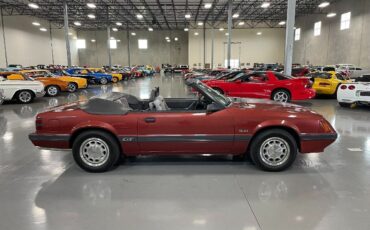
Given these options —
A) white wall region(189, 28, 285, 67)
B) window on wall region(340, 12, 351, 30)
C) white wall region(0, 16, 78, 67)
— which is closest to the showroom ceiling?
white wall region(0, 16, 78, 67)

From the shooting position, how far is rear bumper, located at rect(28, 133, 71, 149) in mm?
4176

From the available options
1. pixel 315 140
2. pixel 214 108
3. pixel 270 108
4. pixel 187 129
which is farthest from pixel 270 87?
pixel 187 129

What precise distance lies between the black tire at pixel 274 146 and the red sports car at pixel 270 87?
7.02 m

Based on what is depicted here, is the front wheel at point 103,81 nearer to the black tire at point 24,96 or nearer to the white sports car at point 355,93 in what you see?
the black tire at point 24,96

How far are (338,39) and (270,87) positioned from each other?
22.0m

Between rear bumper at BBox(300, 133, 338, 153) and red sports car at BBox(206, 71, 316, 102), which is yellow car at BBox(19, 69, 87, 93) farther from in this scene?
rear bumper at BBox(300, 133, 338, 153)

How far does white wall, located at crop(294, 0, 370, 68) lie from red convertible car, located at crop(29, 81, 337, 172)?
23678 mm

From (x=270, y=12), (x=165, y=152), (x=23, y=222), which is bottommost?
(x=23, y=222)

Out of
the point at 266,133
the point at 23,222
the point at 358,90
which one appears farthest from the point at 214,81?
the point at 23,222

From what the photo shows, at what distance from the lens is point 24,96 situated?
11.8 metres

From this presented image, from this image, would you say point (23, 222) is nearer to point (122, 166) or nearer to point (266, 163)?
point (122, 166)

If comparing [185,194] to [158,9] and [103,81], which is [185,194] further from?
[158,9]

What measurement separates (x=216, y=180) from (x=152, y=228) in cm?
139

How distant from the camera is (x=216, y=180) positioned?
13.1 ft
